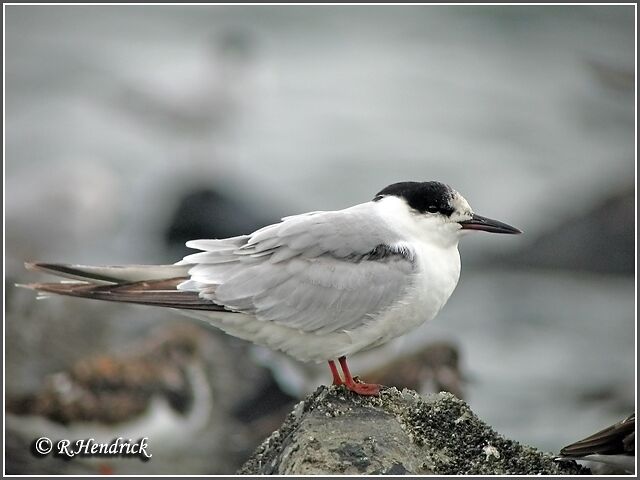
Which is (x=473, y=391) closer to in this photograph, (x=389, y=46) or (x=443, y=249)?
(x=443, y=249)

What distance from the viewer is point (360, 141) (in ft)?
51.4

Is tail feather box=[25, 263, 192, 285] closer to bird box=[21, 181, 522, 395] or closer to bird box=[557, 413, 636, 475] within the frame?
bird box=[21, 181, 522, 395]

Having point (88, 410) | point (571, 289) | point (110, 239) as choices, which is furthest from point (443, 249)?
point (110, 239)

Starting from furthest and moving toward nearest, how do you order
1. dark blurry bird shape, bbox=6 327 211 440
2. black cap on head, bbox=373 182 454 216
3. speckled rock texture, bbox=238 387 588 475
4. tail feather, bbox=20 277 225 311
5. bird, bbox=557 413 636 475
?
dark blurry bird shape, bbox=6 327 211 440 → black cap on head, bbox=373 182 454 216 → tail feather, bbox=20 277 225 311 → bird, bbox=557 413 636 475 → speckled rock texture, bbox=238 387 588 475

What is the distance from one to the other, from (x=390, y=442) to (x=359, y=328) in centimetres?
71

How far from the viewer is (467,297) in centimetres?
1162

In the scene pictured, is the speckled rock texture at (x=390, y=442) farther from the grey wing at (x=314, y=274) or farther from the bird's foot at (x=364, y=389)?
the grey wing at (x=314, y=274)

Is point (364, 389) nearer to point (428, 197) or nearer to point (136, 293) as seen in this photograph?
point (428, 197)

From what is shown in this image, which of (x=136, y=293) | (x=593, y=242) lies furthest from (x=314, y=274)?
(x=593, y=242)

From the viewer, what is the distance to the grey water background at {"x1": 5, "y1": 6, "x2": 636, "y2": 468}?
10.5 meters

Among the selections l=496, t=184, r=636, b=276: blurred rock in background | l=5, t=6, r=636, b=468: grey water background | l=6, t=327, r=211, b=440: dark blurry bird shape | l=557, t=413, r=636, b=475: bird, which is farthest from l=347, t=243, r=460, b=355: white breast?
l=496, t=184, r=636, b=276: blurred rock in background

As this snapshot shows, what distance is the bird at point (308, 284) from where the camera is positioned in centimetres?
510

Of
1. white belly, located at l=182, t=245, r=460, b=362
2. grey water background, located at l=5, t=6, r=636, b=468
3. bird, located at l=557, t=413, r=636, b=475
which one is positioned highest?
grey water background, located at l=5, t=6, r=636, b=468

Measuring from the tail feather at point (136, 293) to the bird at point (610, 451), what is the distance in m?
1.87
